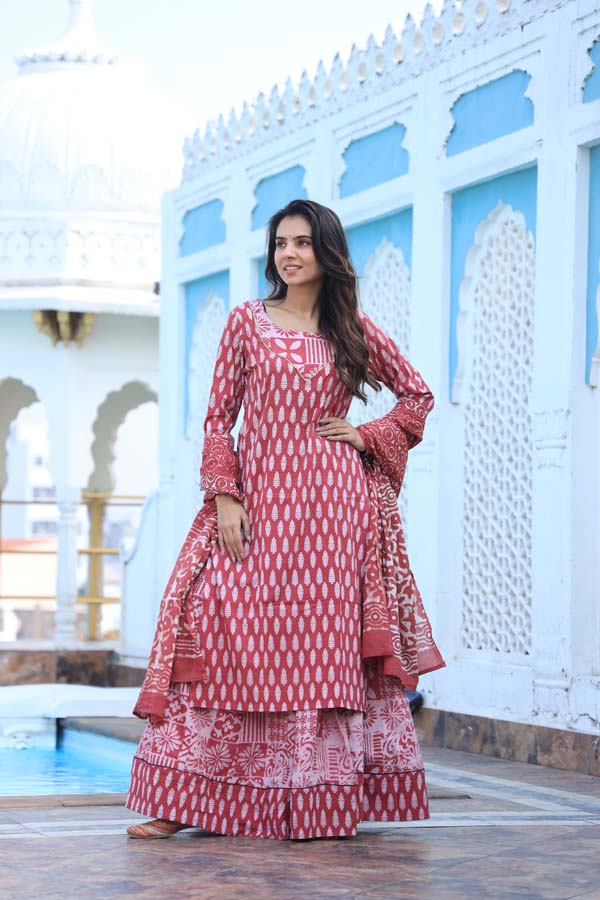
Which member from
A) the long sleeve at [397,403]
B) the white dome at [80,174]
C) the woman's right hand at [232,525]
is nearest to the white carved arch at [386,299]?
the long sleeve at [397,403]

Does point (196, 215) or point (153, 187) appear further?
point (153, 187)

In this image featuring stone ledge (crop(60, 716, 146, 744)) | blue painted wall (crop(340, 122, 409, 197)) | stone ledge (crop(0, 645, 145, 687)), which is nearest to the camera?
stone ledge (crop(60, 716, 146, 744))

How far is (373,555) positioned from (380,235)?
3442 millimetres

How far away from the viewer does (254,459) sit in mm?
3283

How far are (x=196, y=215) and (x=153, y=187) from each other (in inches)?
96.1

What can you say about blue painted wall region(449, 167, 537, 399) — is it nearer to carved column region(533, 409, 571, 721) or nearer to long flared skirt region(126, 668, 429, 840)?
carved column region(533, 409, 571, 721)

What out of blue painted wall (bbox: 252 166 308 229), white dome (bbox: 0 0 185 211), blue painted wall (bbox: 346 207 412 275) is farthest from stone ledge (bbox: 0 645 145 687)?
blue painted wall (bbox: 346 207 412 275)

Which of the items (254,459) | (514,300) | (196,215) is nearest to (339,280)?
(254,459)

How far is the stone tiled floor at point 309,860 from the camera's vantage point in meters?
2.57

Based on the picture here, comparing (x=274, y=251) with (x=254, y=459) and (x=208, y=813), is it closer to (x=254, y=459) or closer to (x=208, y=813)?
(x=254, y=459)

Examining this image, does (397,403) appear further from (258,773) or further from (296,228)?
(258,773)

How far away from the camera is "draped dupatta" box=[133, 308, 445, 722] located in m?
3.13

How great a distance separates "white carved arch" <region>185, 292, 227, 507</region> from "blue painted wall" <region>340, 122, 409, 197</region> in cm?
158

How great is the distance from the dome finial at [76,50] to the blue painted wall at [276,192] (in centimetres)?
425
